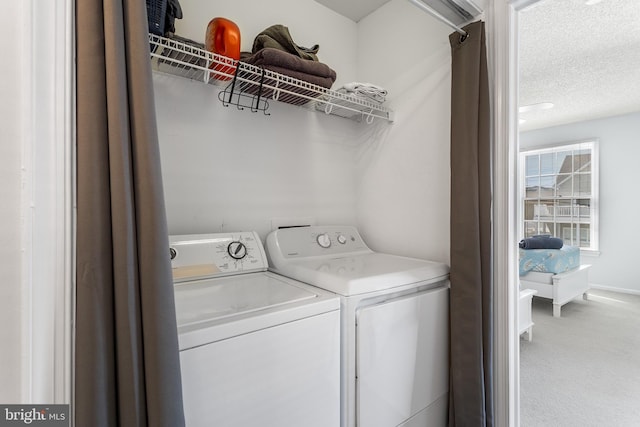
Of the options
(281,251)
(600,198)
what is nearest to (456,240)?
(281,251)

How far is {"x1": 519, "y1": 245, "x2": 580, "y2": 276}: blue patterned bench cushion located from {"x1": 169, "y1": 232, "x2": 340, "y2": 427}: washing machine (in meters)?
3.74

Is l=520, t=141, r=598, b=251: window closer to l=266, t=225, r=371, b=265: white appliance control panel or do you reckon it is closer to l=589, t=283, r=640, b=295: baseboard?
l=589, t=283, r=640, b=295: baseboard

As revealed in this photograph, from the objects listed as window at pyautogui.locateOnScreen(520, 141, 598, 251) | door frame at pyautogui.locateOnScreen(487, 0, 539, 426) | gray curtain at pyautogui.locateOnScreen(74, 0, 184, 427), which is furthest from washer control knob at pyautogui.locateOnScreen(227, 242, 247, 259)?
window at pyautogui.locateOnScreen(520, 141, 598, 251)

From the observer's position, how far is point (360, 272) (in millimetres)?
1261

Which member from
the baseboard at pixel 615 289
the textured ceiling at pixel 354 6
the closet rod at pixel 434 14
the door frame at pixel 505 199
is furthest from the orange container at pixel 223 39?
the baseboard at pixel 615 289

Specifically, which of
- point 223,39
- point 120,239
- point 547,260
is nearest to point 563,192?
point 547,260

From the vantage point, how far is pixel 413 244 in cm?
180

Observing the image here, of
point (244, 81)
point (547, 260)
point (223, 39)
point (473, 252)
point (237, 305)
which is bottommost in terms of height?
point (547, 260)

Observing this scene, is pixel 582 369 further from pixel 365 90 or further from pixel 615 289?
pixel 615 289

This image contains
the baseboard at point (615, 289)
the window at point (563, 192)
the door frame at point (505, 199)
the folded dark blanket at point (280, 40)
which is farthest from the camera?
the window at point (563, 192)

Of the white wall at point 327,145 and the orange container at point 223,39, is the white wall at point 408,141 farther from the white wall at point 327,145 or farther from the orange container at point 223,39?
the orange container at point 223,39

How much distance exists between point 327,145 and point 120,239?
1617mm

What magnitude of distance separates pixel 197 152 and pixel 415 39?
1.46 m

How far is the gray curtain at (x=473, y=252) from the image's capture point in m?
1.32
